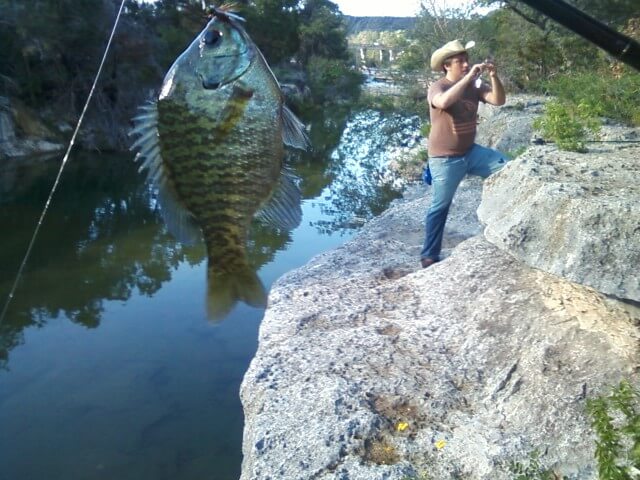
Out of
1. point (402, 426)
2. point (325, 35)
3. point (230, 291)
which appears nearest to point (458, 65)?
point (402, 426)

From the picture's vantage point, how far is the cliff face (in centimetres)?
368

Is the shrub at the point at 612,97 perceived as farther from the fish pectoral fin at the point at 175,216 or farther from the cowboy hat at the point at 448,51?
the fish pectoral fin at the point at 175,216

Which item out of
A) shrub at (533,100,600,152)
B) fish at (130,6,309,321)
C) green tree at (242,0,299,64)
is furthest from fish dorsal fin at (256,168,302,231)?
shrub at (533,100,600,152)

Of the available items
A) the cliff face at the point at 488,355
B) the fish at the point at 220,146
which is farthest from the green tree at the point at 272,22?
the fish at the point at 220,146

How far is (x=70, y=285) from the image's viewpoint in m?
9.40

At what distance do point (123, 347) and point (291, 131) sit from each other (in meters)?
6.06

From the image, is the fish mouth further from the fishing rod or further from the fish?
the fishing rod

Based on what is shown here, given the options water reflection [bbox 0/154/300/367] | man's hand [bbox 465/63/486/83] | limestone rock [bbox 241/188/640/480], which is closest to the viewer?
limestone rock [bbox 241/188/640/480]

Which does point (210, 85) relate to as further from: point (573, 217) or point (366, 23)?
point (366, 23)

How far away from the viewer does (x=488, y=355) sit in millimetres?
4488

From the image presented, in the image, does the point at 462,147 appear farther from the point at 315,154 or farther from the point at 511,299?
the point at 315,154

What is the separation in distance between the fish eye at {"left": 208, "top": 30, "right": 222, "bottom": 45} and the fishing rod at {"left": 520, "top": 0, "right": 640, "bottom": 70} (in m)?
1.05

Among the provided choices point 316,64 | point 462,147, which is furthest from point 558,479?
point 316,64

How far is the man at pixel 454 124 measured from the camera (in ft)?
16.7
